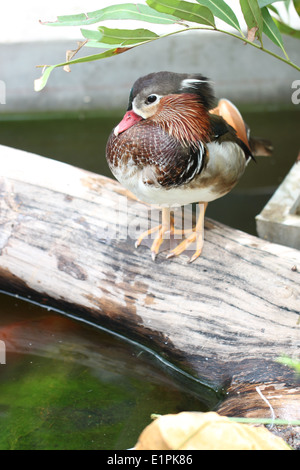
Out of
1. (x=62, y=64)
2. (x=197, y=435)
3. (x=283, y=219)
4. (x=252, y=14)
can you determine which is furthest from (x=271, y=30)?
(x=197, y=435)

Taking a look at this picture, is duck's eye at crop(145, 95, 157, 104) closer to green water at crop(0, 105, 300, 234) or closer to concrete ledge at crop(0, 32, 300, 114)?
green water at crop(0, 105, 300, 234)

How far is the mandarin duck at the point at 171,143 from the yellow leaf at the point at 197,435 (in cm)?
59

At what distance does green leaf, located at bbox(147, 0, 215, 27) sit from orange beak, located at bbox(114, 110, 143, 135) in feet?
0.82

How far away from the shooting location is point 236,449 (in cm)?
93

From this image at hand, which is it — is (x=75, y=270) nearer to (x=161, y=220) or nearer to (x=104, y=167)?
(x=161, y=220)

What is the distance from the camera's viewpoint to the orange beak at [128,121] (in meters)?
1.34

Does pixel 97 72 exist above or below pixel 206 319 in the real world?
above

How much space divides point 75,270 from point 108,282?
11cm

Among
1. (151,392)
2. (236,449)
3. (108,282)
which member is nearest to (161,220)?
(108,282)

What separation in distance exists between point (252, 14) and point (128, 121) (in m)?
0.38

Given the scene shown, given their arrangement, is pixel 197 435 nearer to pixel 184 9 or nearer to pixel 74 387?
pixel 74 387

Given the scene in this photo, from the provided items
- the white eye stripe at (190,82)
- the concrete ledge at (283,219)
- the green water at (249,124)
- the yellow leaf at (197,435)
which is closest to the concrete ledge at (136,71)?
the green water at (249,124)

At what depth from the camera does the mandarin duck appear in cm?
131

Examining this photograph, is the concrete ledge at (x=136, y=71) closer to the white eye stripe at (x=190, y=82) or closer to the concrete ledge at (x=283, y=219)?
the concrete ledge at (x=283, y=219)
